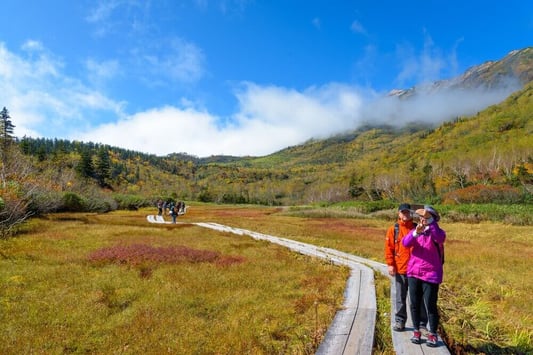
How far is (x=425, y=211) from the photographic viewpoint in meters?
6.48

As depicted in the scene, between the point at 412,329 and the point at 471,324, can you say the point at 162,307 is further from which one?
the point at 471,324

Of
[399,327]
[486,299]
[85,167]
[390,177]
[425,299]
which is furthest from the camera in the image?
[390,177]

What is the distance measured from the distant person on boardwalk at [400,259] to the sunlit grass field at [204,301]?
0.68 metres

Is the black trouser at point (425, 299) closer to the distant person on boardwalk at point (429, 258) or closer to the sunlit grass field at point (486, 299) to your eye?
the distant person on boardwalk at point (429, 258)

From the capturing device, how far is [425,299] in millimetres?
6680

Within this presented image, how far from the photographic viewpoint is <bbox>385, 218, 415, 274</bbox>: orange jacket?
24.0ft

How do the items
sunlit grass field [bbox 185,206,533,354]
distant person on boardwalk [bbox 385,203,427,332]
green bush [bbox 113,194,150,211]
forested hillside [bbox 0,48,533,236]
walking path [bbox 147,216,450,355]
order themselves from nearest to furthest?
walking path [bbox 147,216,450,355] → distant person on boardwalk [bbox 385,203,427,332] → sunlit grass field [bbox 185,206,533,354] → forested hillside [bbox 0,48,533,236] → green bush [bbox 113,194,150,211]

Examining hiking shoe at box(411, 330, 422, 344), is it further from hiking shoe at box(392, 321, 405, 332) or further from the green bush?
the green bush

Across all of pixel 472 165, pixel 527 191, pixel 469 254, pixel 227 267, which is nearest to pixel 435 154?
pixel 472 165

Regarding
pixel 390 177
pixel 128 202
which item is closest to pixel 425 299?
pixel 128 202

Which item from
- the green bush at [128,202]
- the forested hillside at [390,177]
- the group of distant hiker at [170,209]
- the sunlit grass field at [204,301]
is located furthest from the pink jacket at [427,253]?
the green bush at [128,202]

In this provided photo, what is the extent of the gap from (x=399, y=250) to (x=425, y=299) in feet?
3.92

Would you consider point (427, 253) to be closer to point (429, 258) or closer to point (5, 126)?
point (429, 258)

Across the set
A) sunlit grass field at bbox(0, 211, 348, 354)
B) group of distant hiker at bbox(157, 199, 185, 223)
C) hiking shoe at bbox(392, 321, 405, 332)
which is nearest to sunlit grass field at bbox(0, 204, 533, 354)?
sunlit grass field at bbox(0, 211, 348, 354)
